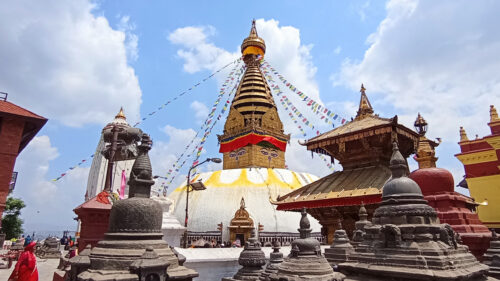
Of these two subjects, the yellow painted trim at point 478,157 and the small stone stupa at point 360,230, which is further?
the yellow painted trim at point 478,157

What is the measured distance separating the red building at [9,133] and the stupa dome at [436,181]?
1581cm

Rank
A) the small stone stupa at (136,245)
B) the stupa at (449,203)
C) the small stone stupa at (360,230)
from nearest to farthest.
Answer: the small stone stupa at (136,245) → the stupa at (449,203) → the small stone stupa at (360,230)

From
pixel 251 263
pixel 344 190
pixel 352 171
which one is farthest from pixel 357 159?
pixel 251 263

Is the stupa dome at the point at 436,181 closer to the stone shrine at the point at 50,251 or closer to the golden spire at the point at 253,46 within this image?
the stone shrine at the point at 50,251

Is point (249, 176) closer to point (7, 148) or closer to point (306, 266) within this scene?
point (7, 148)

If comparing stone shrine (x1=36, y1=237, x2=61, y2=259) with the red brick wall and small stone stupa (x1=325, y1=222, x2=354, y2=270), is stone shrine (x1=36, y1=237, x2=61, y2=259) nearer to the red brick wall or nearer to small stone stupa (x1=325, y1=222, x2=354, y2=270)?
the red brick wall

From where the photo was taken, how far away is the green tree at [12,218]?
2855 centimetres

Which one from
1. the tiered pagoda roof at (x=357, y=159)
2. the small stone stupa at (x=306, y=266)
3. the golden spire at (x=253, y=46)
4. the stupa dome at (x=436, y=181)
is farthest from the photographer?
the golden spire at (x=253, y=46)

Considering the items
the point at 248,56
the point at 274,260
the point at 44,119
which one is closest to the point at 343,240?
the point at 274,260

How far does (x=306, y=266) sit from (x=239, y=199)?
2064 centimetres

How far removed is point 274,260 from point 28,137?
49.2 ft

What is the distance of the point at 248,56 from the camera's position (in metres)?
34.5

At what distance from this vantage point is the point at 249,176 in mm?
27625

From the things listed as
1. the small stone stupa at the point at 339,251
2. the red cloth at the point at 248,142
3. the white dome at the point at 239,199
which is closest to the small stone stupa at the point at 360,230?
the small stone stupa at the point at 339,251
